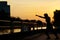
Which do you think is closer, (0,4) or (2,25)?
(2,25)

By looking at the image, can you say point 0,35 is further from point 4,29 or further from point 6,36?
point 4,29

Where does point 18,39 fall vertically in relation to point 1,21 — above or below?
below

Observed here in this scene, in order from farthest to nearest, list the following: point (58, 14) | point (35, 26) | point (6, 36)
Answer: point (58, 14) → point (35, 26) → point (6, 36)

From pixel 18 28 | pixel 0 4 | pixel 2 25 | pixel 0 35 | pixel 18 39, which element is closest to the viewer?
pixel 0 35

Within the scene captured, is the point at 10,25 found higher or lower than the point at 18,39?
higher

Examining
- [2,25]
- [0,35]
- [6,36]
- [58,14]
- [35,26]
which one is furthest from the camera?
[58,14]

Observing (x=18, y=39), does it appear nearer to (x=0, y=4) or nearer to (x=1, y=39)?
(x=1, y=39)

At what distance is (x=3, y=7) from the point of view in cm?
3981

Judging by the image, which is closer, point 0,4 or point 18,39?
point 18,39

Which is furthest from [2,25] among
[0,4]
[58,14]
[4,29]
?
[58,14]

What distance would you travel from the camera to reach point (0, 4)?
130 ft

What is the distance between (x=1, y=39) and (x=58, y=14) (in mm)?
33909

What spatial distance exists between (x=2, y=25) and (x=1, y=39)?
2241 millimetres

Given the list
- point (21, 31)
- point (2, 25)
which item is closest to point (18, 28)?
point (21, 31)
